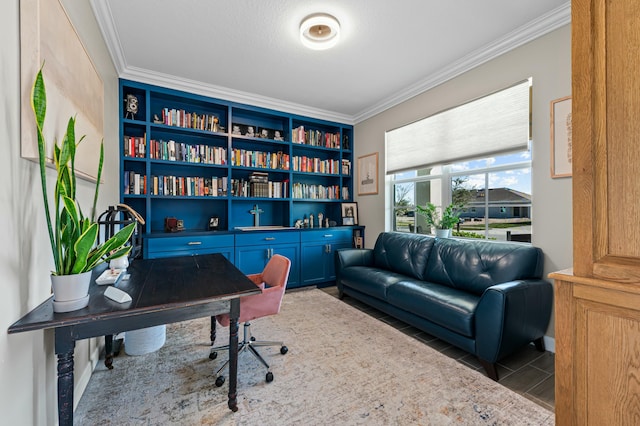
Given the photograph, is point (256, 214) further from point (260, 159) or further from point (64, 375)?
point (64, 375)

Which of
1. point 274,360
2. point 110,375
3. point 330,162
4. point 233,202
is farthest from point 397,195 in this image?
point 110,375

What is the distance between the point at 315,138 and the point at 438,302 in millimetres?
3101

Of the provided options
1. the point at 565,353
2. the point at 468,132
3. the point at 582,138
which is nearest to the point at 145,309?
the point at 565,353

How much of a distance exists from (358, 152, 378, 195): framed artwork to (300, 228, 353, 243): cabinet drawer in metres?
0.73

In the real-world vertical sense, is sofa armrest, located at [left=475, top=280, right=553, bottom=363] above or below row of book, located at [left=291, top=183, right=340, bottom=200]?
below

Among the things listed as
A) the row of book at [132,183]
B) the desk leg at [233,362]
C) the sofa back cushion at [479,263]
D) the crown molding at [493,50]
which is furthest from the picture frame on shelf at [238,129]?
the sofa back cushion at [479,263]

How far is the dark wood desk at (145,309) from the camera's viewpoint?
1106 mm

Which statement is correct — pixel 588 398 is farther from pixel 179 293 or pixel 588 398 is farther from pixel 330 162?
pixel 330 162

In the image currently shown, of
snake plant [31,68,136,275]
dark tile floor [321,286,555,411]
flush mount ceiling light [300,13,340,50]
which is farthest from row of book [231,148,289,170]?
dark tile floor [321,286,555,411]

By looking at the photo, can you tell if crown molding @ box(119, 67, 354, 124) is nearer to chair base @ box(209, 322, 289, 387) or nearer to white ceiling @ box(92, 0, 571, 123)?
white ceiling @ box(92, 0, 571, 123)

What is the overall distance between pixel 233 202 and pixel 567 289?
12.2ft

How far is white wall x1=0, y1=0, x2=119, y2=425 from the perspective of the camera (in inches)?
38.0

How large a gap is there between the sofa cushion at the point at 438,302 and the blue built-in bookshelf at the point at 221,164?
81.2 inches

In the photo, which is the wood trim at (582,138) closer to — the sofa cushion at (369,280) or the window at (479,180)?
the window at (479,180)
